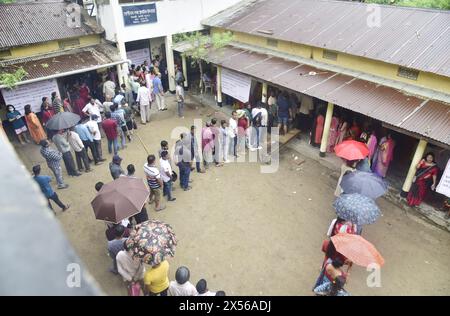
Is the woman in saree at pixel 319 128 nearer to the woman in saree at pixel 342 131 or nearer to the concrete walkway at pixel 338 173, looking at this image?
the concrete walkway at pixel 338 173

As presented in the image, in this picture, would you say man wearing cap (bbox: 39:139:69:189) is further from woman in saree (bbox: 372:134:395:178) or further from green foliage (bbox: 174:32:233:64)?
woman in saree (bbox: 372:134:395:178)

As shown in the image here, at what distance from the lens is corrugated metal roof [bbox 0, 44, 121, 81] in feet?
39.4

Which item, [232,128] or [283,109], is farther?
[283,109]

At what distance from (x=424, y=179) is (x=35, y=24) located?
14.9m

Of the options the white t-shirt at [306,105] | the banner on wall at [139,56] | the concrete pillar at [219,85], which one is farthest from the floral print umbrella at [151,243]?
the banner on wall at [139,56]

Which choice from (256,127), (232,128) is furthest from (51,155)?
(256,127)

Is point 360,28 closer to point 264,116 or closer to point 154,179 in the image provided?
point 264,116

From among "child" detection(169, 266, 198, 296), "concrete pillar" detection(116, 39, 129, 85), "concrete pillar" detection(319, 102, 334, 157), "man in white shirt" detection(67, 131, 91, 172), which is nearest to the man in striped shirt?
"man in white shirt" detection(67, 131, 91, 172)

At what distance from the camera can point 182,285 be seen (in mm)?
5125

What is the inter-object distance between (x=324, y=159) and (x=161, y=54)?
10.6 m

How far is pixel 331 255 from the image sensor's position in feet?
19.8

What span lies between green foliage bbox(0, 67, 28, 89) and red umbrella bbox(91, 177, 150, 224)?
23.3 feet

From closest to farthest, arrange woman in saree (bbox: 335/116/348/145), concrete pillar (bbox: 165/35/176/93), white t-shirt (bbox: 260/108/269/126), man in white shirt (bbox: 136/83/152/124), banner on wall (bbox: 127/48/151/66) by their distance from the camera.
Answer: woman in saree (bbox: 335/116/348/145) → white t-shirt (bbox: 260/108/269/126) → man in white shirt (bbox: 136/83/152/124) → concrete pillar (bbox: 165/35/176/93) → banner on wall (bbox: 127/48/151/66)

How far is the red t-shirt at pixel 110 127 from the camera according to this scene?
1042 centimetres
